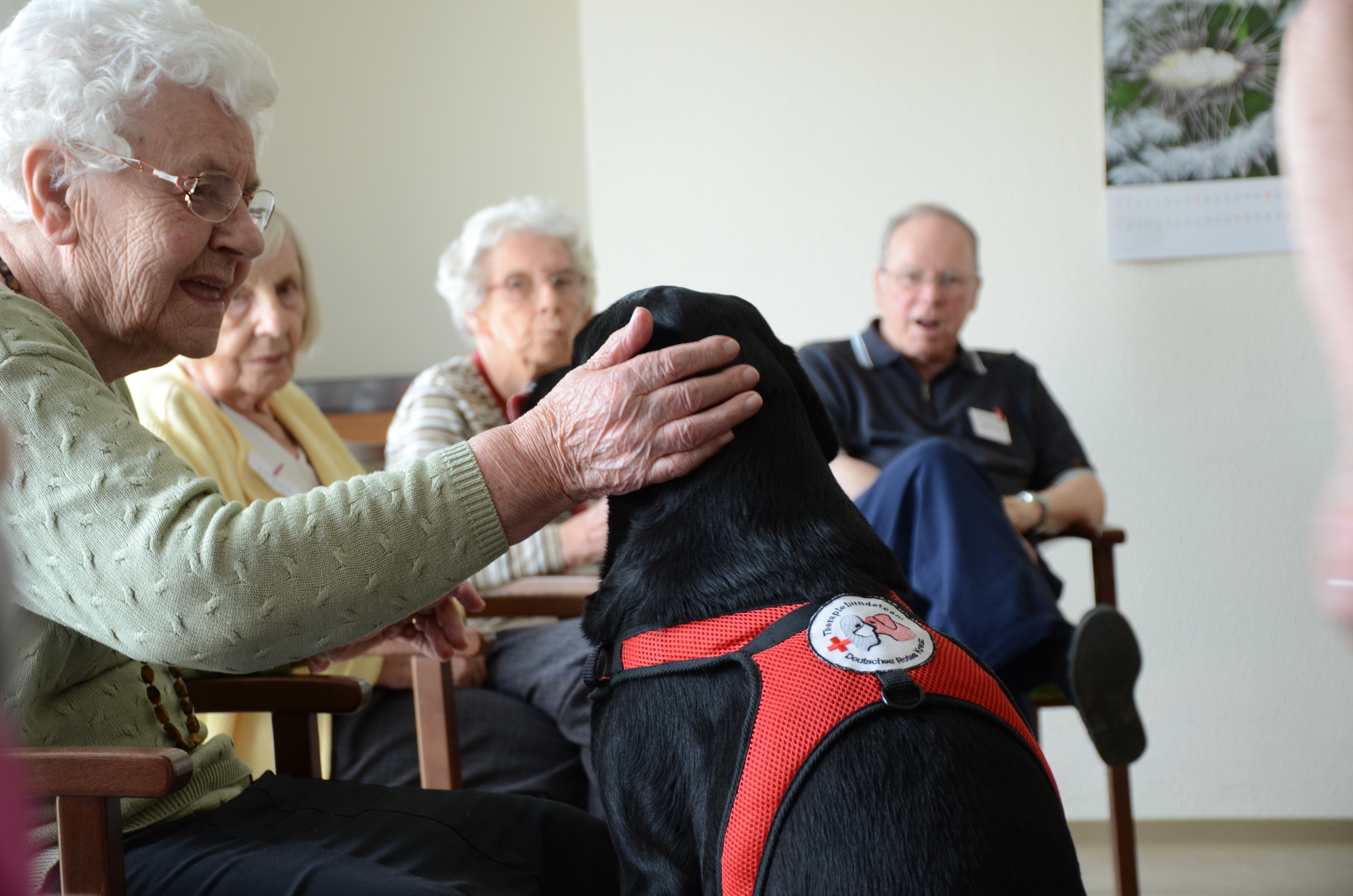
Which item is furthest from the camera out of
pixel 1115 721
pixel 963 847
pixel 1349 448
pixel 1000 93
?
pixel 1000 93

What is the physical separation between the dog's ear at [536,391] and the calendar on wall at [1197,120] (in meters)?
1.86

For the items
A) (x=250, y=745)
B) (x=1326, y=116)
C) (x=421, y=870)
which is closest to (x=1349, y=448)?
(x=1326, y=116)

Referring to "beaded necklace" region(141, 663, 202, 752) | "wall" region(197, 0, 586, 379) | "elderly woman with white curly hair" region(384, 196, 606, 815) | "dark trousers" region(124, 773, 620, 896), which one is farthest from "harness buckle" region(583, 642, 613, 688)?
"wall" region(197, 0, 586, 379)

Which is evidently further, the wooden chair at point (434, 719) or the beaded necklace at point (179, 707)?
the wooden chair at point (434, 719)

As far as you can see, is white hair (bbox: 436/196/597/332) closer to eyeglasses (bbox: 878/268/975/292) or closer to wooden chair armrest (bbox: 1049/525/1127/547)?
eyeglasses (bbox: 878/268/975/292)

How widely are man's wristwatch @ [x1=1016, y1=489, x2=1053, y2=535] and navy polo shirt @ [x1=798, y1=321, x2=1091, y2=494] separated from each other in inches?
5.4

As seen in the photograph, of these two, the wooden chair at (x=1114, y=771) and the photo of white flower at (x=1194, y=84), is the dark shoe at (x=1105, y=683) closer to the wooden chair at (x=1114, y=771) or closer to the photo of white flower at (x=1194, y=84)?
the wooden chair at (x=1114, y=771)

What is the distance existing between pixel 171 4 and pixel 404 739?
1.09 meters

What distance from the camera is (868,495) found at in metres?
2.03

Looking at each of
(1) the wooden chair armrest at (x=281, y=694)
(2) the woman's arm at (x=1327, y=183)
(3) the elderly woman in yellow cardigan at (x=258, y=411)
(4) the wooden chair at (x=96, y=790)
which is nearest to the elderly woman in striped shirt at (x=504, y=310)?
(3) the elderly woman in yellow cardigan at (x=258, y=411)

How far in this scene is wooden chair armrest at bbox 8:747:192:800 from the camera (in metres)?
0.84

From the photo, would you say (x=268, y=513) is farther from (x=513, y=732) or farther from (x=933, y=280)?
(x=933, y=280)

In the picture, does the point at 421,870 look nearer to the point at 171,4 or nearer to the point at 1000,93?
the point at 171,4

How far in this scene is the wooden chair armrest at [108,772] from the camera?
2.76ft
